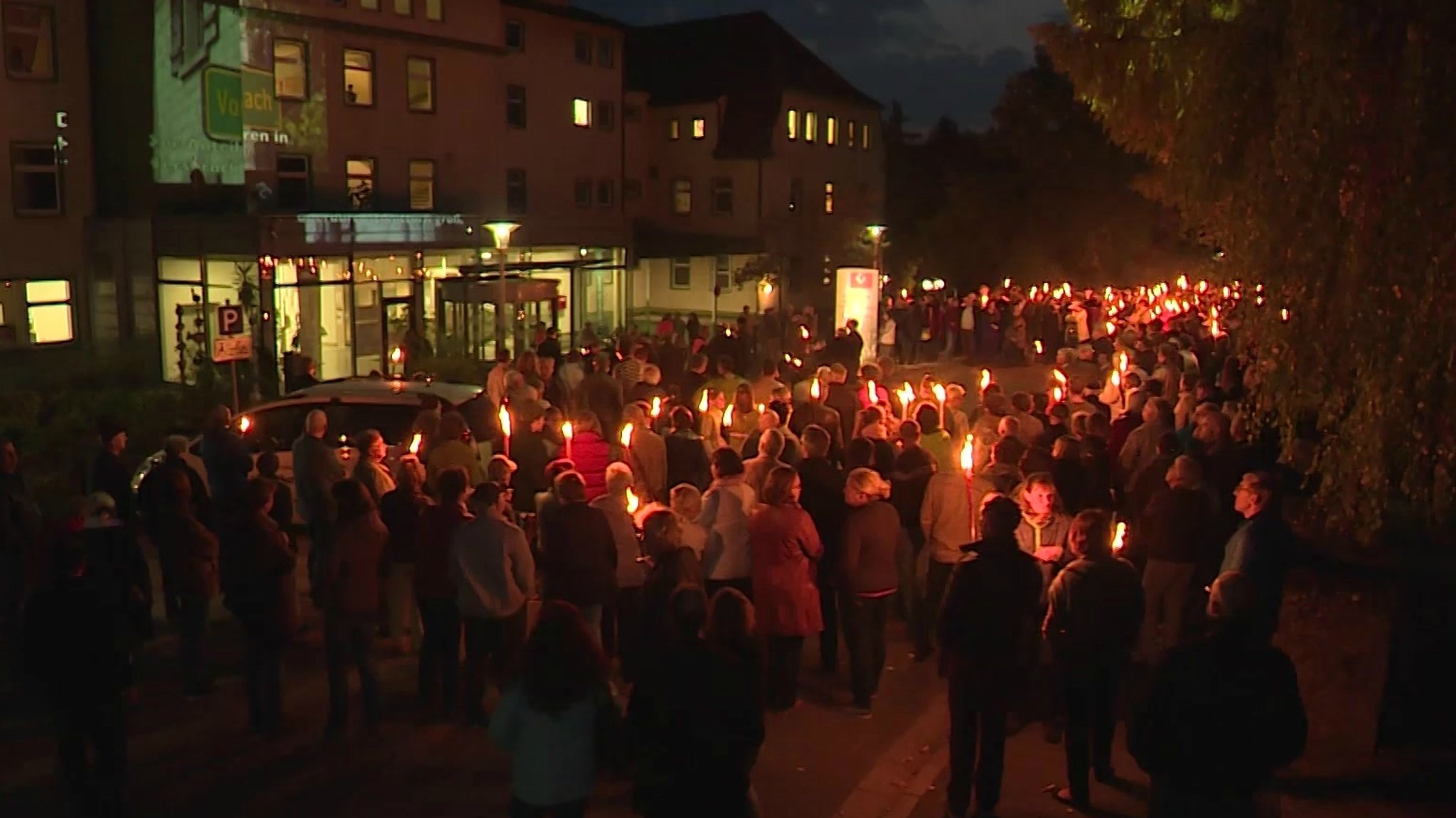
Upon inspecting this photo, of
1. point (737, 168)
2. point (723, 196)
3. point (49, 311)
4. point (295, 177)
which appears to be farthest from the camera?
point (723, 196)

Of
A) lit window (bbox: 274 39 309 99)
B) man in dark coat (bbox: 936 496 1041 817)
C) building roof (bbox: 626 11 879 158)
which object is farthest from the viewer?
building roof (bbox: 626 11 879 158)

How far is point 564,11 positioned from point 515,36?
6.81 feet

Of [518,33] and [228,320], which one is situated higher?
[518,33]

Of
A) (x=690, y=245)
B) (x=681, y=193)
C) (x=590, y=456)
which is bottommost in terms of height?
(x=590, y=456)

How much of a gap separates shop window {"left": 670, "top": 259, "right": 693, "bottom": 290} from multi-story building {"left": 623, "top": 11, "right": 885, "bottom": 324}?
2.3 inches

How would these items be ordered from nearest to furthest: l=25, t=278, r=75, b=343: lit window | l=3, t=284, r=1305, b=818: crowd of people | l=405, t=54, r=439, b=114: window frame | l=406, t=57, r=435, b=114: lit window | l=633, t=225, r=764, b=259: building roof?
l=3, t=284, r=1305, b=818: crowd of people < l=25, t=278, r=75, b=343: lit window < l=405, t=54, r=439, b=114: window frame < l=406, t=57, r=435, b=114: lit window < l=633, t=225, r=764, b=259: building roof

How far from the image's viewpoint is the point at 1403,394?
700 cm

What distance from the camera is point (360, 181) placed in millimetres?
31469

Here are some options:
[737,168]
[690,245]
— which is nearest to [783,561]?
[690,245]

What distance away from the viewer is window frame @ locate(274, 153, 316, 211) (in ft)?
97.3

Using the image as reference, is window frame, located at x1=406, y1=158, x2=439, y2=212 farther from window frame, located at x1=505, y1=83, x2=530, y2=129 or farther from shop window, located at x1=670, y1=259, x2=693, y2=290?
shop window, located at x1=670, y1=259, x2=693, y2=290

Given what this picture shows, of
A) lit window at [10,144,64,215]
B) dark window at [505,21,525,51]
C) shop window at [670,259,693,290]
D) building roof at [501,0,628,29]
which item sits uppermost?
building roof at [501,0,628,29]

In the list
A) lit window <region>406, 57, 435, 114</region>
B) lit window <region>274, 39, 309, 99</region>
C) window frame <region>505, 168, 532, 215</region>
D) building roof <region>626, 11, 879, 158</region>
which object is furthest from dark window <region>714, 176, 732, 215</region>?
lit window <region>274, 39, 309, 99</region>

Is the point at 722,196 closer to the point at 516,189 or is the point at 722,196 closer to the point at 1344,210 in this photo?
the point at 516,189
